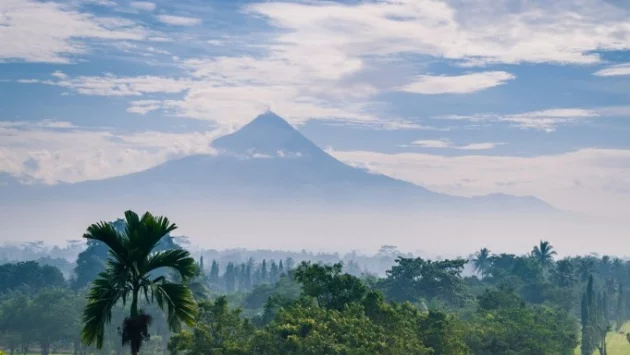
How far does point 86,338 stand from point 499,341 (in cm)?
5143

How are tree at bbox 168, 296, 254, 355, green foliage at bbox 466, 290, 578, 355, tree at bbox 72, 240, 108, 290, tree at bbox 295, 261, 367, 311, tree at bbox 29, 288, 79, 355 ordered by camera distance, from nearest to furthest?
1. tree at bbox 168, 296, 254, 355
2. tree at bbox 295, 261, 367, 311
3. green foliage at bbox 466, 290, 578, 355
4. tree at bbox 29, 288, 79, 355
5. tree at bbox 72, 240, 108, 290

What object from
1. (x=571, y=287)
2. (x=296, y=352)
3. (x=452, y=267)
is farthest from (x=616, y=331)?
(x=296, y=352)

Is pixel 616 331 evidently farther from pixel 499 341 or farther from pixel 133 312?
pixel 133 312

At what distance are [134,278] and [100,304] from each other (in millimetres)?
958

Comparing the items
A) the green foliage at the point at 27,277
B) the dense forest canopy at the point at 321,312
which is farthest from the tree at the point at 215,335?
the green foliage at the point at 27,277

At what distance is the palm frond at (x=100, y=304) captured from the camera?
19516 millimetres

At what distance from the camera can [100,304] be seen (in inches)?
771

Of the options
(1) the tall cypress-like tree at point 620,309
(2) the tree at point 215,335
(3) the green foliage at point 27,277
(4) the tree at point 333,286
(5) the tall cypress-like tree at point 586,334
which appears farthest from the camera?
(3) the green foliage at point 27,277

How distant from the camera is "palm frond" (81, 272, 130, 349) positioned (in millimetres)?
19516

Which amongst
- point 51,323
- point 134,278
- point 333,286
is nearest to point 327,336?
point 333,286

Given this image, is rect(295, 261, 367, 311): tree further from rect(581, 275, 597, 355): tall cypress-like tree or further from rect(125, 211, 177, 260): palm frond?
rect(581, 275, 597, 355): tall cypress-like tree

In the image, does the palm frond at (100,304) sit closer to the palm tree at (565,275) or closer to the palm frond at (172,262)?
the palm frond at (172,262)

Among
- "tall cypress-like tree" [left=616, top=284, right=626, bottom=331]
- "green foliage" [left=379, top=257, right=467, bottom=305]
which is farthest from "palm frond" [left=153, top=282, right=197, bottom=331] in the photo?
"tall cypress-like tree" [left=616, top=284, right=626, bottom=331]

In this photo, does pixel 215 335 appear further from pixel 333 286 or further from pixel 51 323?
pixel 51 323
